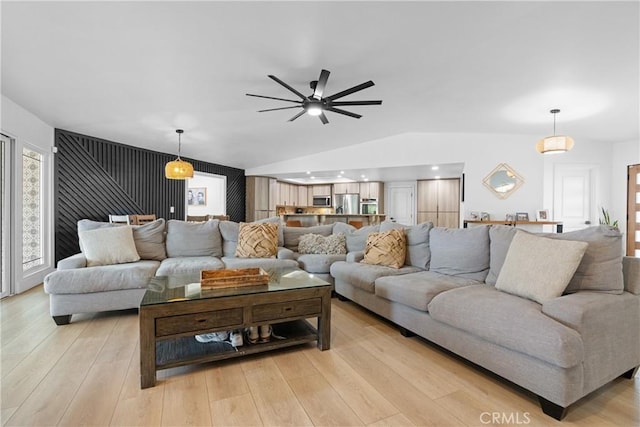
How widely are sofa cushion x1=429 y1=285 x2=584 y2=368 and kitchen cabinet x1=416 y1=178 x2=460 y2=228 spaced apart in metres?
6.27

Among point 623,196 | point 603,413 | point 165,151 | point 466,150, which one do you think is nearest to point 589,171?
point 623,196

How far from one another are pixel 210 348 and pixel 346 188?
24.4 ft

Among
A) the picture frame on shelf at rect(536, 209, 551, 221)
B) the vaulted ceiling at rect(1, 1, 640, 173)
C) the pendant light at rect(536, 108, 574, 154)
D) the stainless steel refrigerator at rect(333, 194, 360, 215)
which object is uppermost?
the vaulted ceiling at rect(1, 1, 640, 173)

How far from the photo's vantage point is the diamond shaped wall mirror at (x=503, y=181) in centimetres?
557

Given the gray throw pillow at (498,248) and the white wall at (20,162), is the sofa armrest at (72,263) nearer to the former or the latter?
the white wall at (20,162)

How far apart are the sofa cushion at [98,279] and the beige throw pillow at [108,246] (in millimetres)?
162

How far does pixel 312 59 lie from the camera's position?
110 inches

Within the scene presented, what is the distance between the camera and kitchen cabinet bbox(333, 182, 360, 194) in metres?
9.03

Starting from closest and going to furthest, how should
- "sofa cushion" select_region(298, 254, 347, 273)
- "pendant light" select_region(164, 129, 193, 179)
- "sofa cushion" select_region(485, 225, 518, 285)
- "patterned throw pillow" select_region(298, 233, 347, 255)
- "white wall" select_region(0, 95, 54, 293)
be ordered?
1. "sofa cushion" select_region(485, 225, 518, 285)
2. "white wall" select_region(0, 95, 54, 293)
3. "sofa cushion" select_region(298, 254, 347, 273)
4. "patterned throw pillow" select_region(298, 233, 347, 255)
5. "pendant light" select_region(164, 129, 193, 179)

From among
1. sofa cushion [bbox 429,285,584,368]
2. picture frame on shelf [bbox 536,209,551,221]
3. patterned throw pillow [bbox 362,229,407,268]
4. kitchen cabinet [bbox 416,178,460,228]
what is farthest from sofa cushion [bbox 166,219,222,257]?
kitchen cabinet [bbox 416,178,460,228]

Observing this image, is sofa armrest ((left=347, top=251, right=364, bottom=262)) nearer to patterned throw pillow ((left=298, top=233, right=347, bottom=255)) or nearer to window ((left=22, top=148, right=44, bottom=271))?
patterned throw pillow ((left=298, top=233, right=347, bottom=255))

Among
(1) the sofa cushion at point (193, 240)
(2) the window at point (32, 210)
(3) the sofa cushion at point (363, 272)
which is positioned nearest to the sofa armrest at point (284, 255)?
(3) the sofa cushion at point (363, 272)

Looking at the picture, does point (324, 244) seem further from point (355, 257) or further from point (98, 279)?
point (98, 279)

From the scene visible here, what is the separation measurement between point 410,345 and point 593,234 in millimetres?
1458
